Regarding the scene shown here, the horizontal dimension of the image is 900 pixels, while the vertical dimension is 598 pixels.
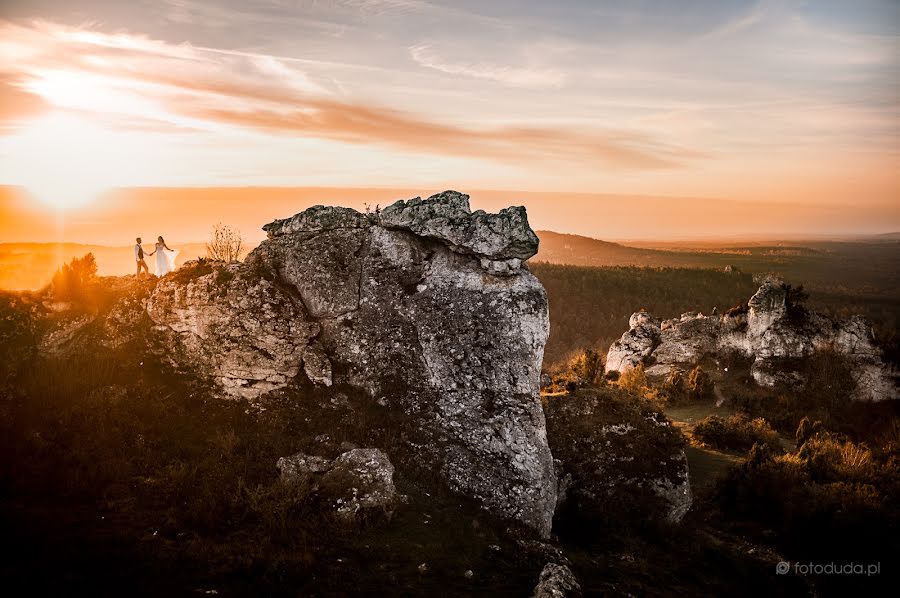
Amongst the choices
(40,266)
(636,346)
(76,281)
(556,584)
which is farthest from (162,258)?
(636,346)

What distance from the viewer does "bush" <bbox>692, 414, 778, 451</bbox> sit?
26062mm

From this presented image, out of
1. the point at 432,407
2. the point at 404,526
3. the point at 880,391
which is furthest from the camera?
the point at 880,391

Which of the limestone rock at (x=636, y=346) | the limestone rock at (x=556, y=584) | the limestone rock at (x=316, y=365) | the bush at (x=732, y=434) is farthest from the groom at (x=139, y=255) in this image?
the limestone rock at (x=636, y=346)

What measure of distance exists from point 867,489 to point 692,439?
8.23 m

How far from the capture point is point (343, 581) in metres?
8.80

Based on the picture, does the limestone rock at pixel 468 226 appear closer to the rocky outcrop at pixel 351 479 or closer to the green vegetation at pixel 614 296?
the rocky outcrop at pixel 351 479

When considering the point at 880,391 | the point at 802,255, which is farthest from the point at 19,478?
the point at 802,255

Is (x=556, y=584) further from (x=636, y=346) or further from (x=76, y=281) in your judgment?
(x=636, y=346)

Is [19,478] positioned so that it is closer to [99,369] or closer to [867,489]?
[99,369]

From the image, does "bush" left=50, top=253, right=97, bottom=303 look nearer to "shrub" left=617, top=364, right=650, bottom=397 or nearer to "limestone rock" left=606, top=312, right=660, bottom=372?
"shrub" left=617, top=364, right=650, bottom=397

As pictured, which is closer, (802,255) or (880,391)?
(880,391)

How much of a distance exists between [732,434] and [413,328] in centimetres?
2135

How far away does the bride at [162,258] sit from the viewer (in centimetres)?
1780

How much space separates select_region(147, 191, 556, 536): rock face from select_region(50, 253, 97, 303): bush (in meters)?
2.70
